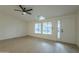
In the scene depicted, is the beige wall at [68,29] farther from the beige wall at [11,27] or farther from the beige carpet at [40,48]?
the beige wall at [11,27]

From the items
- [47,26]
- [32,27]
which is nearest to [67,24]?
[47,26]

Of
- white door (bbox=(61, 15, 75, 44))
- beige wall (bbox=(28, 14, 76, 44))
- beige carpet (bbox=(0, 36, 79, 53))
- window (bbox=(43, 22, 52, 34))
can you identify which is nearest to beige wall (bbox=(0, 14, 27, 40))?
beige carpet (bbox=(0, 36, 79, 53))

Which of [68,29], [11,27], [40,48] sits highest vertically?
[11,27]

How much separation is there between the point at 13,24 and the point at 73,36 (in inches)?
174

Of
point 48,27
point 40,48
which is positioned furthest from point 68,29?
point 40,48

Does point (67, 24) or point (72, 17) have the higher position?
point (72, 17)

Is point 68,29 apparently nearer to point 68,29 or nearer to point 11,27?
point 68,29

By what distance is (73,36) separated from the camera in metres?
4.46

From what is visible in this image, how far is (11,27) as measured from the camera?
6945 mm

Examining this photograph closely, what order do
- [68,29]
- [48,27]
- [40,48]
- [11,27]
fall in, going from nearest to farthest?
[40,48]
[68,29]
[48,27]
[11,27]

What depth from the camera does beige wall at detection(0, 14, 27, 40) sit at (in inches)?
249
